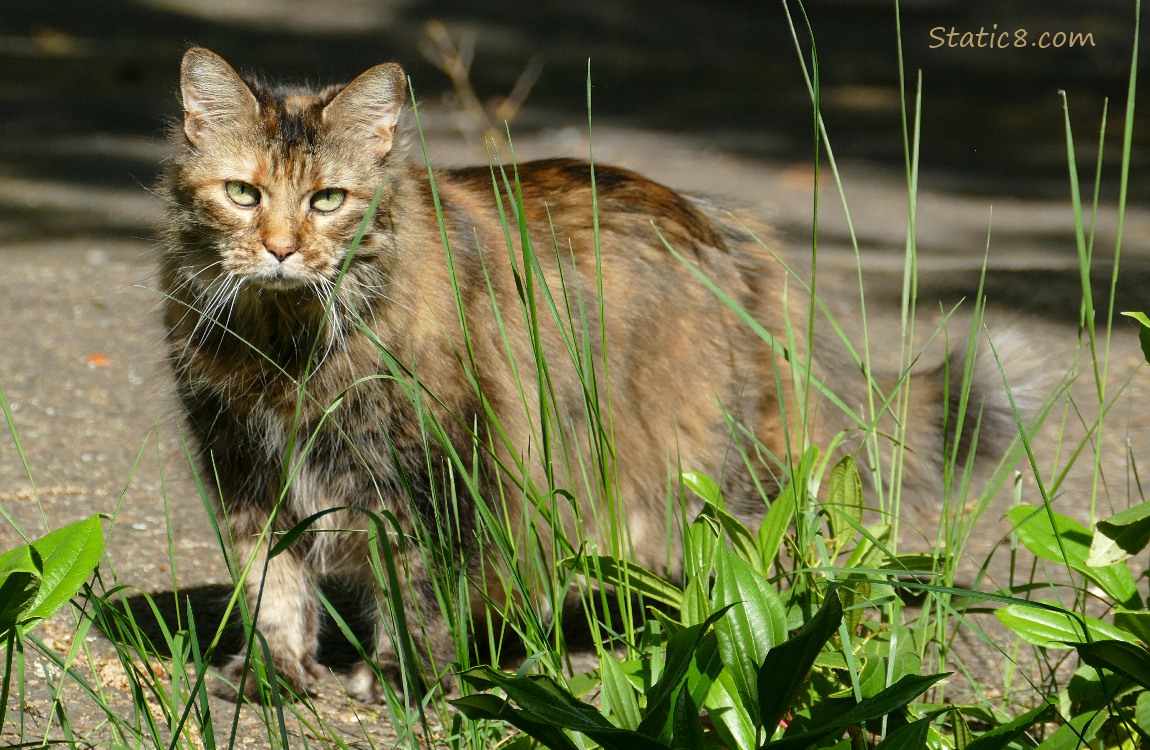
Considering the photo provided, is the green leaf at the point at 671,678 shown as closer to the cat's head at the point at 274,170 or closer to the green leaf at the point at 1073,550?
the green leaf at the point at 1073,550

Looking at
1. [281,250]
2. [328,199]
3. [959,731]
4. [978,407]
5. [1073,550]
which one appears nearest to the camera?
[959,731]

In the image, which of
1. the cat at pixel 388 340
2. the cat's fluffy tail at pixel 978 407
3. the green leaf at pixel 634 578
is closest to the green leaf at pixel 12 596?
the cat at pixel 388 340

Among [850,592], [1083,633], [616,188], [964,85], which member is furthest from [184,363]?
[964,85]

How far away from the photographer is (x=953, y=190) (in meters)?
6.24

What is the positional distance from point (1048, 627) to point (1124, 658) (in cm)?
21

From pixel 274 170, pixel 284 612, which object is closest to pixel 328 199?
pixel 274 170

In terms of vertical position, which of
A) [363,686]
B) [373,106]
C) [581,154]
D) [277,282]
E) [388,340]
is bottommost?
[363,686]

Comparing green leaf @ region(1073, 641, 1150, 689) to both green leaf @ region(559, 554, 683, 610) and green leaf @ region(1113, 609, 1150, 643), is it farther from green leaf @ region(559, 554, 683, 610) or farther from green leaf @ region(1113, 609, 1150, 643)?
green leaf @ region(559, 554, 683, 610)

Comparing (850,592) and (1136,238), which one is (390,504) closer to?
(850,592)

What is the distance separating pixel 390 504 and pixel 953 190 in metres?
4.51

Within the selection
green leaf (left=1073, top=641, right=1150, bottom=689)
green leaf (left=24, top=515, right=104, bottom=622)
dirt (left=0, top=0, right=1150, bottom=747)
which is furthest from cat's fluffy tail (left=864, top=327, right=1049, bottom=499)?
green leaf (left=24, top=515, right=104, bottom=622)

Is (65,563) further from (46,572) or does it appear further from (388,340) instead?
(388,340)

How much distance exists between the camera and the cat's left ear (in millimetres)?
2285

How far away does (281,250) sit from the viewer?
2148 millimetres
